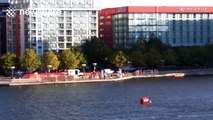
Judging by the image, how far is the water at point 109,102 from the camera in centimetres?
2467

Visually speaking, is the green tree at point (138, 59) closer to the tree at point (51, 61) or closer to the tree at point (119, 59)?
the tree at point (119, 59)

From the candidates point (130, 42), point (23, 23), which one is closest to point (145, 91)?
point (23, 23)

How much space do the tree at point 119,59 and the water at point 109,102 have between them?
992 centimetres

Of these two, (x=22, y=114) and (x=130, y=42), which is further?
(x=130, y=42)

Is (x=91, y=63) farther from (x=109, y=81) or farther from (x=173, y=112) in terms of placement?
(x=173, y=112)

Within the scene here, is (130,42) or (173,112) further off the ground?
(130,42)

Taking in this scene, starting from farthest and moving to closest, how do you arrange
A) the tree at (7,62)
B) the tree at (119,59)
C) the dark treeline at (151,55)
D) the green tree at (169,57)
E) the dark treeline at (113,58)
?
1. the green tree at (169,57)
2. the dark treeline at (151,55)
3. the tree at (119,59)
4. the dark treeline at (113,58)
5. the tree at (7,62)

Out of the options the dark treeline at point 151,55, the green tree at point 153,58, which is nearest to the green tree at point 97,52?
the dark treeline at point 151,55

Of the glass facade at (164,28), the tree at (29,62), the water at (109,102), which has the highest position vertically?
the glass facade at (164,28)

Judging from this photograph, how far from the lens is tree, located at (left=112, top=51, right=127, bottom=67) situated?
49.4 meters

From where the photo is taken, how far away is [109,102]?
28750 mm

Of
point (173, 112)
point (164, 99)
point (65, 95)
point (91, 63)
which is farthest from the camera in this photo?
point (91, 63)

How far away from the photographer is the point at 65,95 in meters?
32.3

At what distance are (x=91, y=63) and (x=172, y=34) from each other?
13.5 meters
